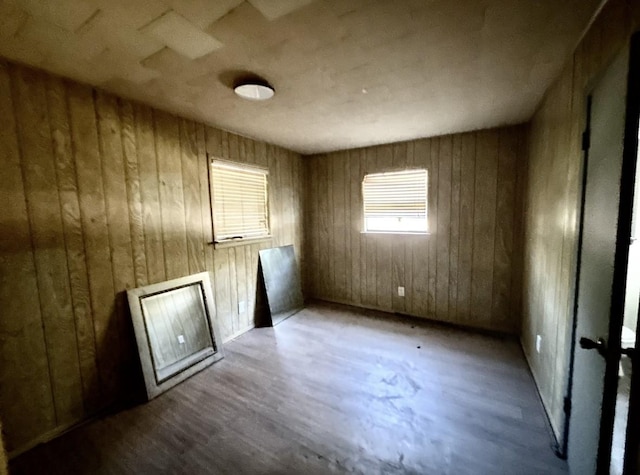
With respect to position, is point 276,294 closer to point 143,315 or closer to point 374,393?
point 143,315

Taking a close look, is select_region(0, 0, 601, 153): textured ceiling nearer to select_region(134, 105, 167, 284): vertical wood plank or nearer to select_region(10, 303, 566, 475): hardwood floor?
select_region(134, 105, 167, 284): vertical wood plank

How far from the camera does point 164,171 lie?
2.36 meters

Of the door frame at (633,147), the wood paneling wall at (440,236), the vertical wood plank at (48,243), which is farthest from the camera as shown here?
the wood paneling wall at (440,236)

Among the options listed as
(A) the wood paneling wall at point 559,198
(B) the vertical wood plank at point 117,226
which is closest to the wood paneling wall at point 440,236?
(A) the wood paneling wall at point 559,198

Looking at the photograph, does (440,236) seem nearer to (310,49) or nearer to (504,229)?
(504,229)

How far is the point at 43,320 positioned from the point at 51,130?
1224 millimetres

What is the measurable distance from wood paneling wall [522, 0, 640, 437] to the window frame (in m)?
2.80

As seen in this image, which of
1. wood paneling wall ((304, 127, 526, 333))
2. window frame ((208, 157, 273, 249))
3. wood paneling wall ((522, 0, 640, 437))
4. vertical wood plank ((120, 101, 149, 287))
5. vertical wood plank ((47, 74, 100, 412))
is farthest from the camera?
wood paneling wall ((304, 127, 526, 333))

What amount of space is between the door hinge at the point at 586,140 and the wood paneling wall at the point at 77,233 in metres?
2.83

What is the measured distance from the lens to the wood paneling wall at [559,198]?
1.17m

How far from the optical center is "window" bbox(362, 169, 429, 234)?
11.0 feet

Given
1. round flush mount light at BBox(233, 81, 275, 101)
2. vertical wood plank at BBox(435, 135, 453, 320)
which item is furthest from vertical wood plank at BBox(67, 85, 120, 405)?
vertical wood plank at BBox(435, 135, 453, 320)

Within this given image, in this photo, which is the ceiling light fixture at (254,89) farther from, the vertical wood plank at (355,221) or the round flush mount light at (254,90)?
the vertical wood plank at (355,221)

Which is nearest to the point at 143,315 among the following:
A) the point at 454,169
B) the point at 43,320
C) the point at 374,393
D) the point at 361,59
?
the point at 43,320
